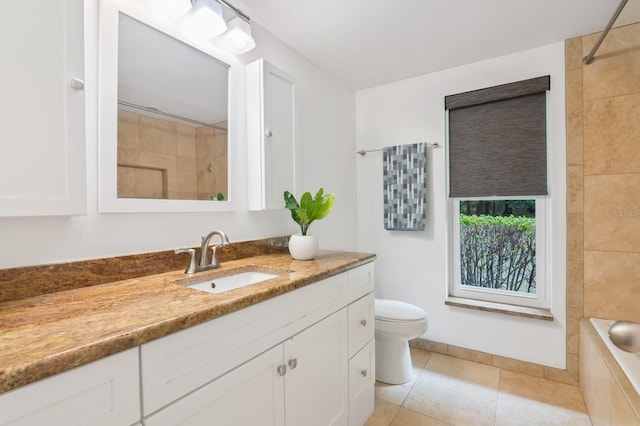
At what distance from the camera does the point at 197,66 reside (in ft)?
4.91

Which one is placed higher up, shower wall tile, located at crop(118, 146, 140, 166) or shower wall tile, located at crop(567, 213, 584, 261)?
shower wall tile, located at crop(118, 146, 140, 166)

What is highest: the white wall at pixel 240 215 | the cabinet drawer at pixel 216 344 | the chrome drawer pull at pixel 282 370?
the white wall at pixel 240 215

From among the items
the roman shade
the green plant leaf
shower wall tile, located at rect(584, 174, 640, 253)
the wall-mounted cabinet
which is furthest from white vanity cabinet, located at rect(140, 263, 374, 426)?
shower wall tile, located at rect(584, 174, 640, 253)

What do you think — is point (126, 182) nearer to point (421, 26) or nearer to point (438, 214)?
point (421, 26)

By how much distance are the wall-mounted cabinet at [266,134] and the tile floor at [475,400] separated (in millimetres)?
1404

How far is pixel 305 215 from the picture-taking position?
1699 millimetres

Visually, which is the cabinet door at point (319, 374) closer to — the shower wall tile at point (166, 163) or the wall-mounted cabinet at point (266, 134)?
the wall-mounted cabinet at point (266, 134)

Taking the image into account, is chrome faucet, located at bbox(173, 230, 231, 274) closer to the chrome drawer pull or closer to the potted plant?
the potted plant

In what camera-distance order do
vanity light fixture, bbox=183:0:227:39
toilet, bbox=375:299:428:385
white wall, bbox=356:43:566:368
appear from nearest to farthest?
vanity light fixture, bbox=183:0:227:39
toilet, bbox=375:299:428:385
white wall, bbox=356:43:566:368

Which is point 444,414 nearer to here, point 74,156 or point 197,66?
point 74,156

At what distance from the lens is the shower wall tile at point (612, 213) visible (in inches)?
71.9

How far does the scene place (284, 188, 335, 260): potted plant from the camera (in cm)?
161

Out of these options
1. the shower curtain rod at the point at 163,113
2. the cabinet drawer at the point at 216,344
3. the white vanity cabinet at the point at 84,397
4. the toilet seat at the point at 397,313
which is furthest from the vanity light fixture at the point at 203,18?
the toilet seat at the point at 397,313

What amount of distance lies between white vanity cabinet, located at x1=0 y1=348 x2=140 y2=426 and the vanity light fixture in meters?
1.42
